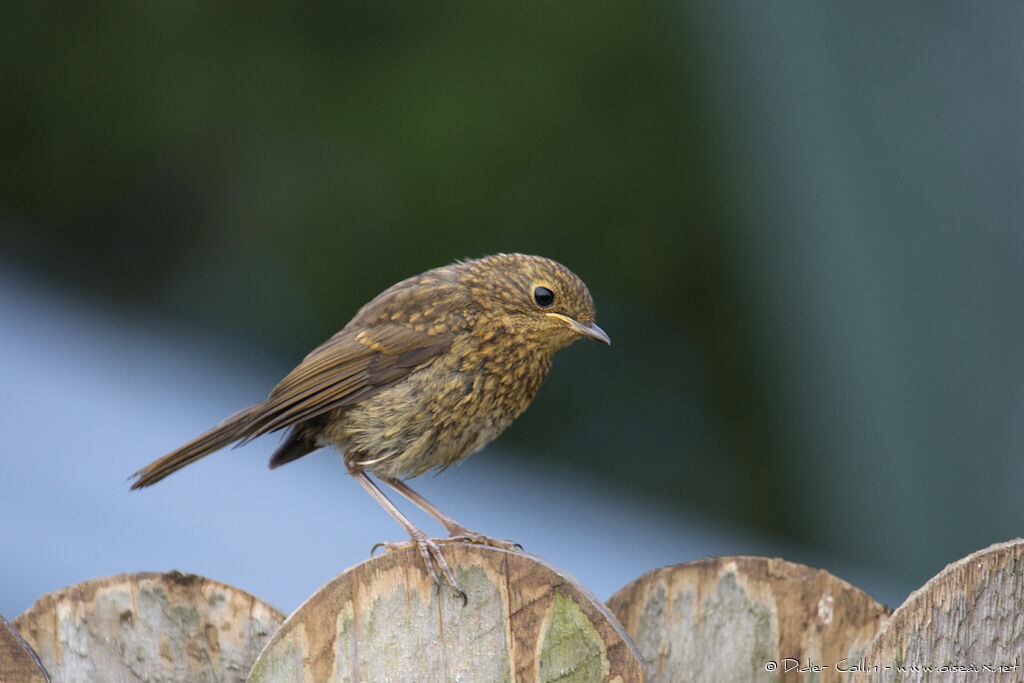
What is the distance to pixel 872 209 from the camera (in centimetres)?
592

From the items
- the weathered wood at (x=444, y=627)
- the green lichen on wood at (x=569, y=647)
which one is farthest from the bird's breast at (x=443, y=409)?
the green lichen on wood at (x=569, y=647)

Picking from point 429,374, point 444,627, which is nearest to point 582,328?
point 429,374

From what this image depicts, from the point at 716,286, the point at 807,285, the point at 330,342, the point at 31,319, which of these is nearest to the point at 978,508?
the point at 807,285

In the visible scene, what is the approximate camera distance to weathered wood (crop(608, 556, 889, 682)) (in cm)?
241

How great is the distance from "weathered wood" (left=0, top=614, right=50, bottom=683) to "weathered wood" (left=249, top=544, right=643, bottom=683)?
351mm

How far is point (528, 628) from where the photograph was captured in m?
2.04

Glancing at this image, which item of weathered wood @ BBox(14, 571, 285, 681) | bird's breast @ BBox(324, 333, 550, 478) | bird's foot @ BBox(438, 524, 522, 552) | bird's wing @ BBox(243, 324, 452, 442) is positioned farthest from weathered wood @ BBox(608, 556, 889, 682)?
bird's wing @ BBox(243, 324, 452, 442)

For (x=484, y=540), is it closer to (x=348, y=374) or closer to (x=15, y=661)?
(x=348, y=374)

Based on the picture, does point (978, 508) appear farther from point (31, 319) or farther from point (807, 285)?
point (31, 319)

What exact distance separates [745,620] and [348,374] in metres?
1.34

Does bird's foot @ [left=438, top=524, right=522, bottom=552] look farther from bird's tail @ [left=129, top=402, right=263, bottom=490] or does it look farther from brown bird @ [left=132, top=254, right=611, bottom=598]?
bird's tail @ [left=129, top=402, right=263, bottom=490]

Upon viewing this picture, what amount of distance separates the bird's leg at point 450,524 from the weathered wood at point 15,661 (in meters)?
0.88

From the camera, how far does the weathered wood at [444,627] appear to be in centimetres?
203

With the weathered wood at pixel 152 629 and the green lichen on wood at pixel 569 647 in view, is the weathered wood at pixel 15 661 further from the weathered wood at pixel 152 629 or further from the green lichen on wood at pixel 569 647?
the green lichen on wood at pixel 569 647
